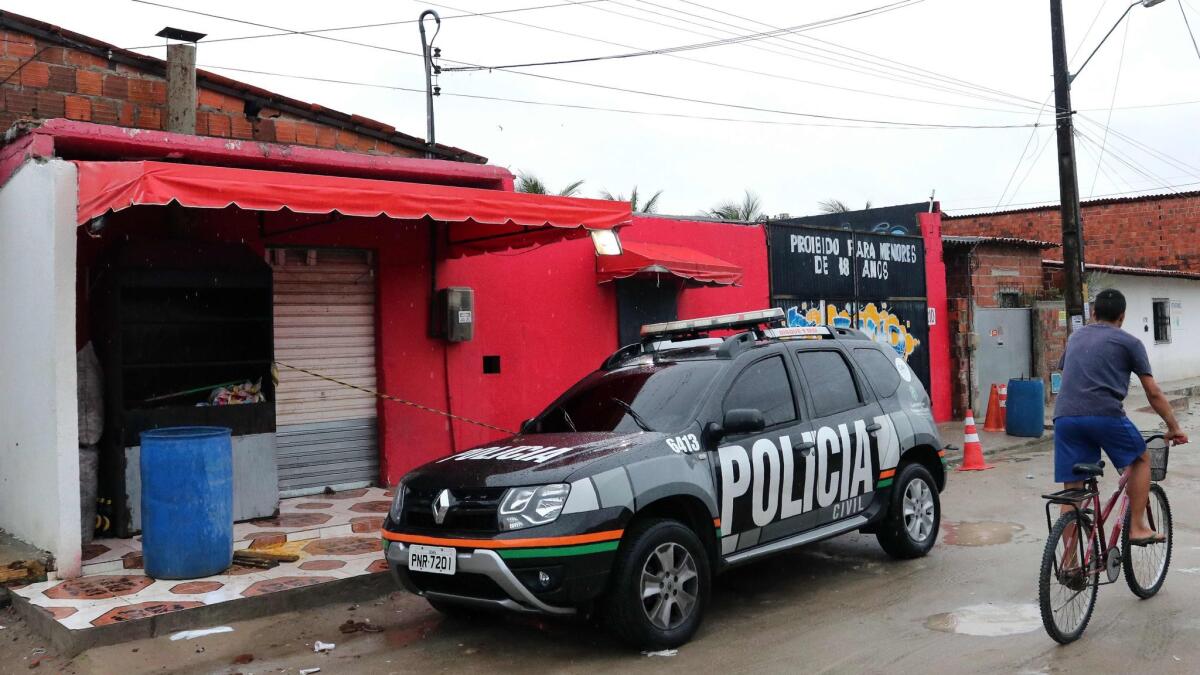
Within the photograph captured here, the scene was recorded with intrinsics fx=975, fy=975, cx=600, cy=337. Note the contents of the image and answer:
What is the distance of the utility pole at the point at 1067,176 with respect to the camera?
15.1 m

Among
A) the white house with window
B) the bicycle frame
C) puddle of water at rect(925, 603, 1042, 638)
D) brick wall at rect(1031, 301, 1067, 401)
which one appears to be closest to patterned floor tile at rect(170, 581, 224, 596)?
puddle of water at rect(925, 603, 1042, 638)

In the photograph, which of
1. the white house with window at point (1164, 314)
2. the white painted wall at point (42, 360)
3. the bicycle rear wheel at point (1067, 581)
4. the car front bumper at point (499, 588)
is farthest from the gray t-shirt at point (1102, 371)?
the white house with window at point (1164, 314)

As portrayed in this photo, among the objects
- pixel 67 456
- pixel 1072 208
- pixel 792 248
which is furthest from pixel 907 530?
pixel 1072 208

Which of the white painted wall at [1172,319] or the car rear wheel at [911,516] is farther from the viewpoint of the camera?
the white painted wall at [1172,319]

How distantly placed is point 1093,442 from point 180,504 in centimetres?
584

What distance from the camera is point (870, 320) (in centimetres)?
1616

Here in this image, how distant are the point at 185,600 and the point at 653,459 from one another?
125 inches

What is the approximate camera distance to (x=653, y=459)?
550 centimetres

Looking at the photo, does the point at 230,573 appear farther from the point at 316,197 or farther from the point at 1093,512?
the point at 1093,512

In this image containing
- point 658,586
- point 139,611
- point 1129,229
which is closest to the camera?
point 658,586

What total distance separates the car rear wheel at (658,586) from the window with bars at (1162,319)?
25102 millimetres

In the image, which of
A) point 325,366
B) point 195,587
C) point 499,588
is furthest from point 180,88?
point 499,588

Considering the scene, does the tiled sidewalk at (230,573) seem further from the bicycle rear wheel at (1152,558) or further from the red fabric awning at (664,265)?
the bicycle rear wheel at (1152,558)

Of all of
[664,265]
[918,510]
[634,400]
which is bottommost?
[918,510]
